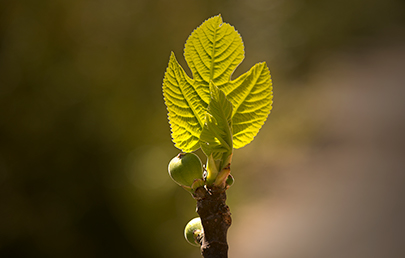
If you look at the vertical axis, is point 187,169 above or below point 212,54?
below

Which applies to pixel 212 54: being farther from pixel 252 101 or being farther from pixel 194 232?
pixel 194 232

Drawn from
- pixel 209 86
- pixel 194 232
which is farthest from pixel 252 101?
pixel 194 232

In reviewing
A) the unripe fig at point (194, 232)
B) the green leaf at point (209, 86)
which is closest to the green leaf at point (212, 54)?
the green leaf at point (209, 86)

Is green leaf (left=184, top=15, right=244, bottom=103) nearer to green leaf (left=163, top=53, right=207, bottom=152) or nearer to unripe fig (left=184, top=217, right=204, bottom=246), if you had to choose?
green leaf (left=163, top=53, right=207, bottom=152)
